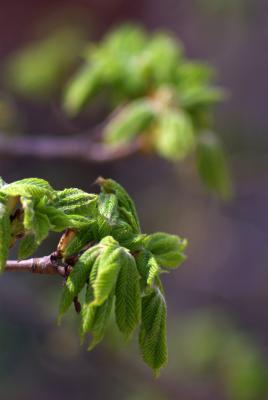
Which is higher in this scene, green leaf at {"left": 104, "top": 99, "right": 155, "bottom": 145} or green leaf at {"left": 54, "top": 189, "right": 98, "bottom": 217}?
green leaf at {"left": 104, "top": 99, "right": 155, "bottom": 145}

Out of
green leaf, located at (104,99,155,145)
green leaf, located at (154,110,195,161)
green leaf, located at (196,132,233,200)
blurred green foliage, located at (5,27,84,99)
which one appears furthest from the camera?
blurred green foliage, located at (5,27,84,99)

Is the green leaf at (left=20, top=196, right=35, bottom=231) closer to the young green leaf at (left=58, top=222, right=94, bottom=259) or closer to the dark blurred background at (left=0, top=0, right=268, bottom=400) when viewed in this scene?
the young green leaf at (left=58, top=222, right=94, bottom=259)

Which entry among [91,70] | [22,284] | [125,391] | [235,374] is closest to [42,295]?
[22,284]

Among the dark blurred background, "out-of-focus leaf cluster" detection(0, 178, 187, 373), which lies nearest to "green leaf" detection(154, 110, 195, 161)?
the dark blurred background

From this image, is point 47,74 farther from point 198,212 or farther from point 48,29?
point 198,212

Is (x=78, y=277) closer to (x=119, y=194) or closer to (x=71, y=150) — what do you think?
(x=119, y=194)

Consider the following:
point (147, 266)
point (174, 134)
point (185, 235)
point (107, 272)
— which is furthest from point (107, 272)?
point (185, 235)

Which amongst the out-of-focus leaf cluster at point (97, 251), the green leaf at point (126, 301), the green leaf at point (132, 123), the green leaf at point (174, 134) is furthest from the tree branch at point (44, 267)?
the green leaf at point (132, 123)
